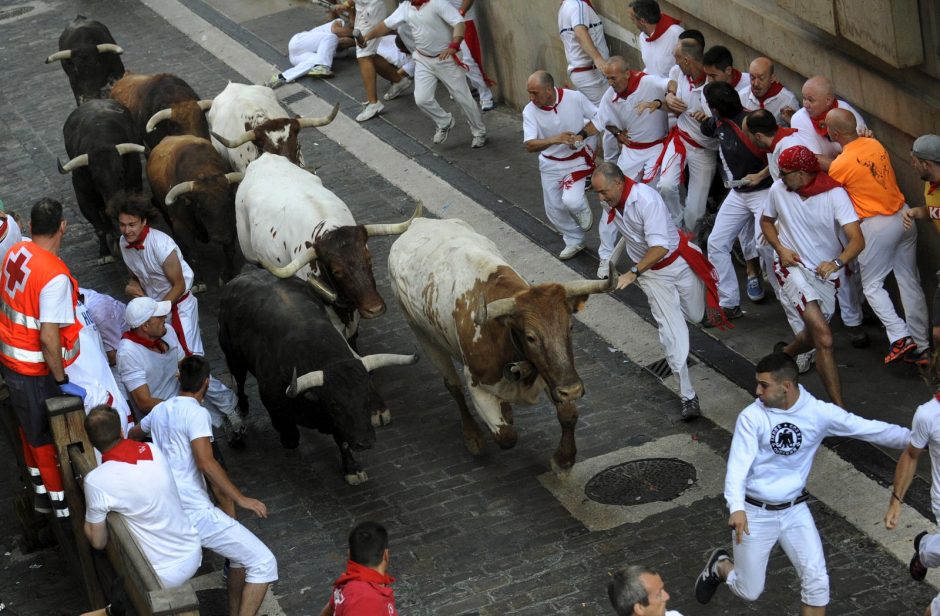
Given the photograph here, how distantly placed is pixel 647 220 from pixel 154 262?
4186 millimetres

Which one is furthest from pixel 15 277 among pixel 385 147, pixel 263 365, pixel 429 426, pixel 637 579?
pixel 385 147

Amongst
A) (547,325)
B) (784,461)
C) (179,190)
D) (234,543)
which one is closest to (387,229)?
(547,325)

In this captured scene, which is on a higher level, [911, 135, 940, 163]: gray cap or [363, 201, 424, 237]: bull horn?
[911, 135, 940, 163]: gray cap

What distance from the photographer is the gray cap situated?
10.3 meters

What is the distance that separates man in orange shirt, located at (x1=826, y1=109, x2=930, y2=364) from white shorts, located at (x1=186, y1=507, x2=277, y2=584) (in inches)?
206

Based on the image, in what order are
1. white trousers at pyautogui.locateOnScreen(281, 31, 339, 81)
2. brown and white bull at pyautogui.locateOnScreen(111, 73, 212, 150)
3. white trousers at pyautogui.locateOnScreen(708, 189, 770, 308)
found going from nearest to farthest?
white trousers at pyautogui.locateOnScreen(708, 189, 770, 308)
brown and white bull at pyautogui.locateOnScreen(111, 73, 212, 150)
white trousers at pyautogui.locateOnScreen(281, 31, 339, 81)

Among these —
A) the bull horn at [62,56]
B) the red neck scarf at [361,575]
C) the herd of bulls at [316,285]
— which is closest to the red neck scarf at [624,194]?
the herd of bulls at [316,285]

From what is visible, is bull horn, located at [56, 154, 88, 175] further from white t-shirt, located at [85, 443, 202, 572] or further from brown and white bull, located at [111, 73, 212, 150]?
white t-shirt, located at [85, 443, 202, 572]

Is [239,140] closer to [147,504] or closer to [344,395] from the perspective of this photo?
[344,395]

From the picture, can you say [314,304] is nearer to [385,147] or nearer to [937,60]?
[937,60]

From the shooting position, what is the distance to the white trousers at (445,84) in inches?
680

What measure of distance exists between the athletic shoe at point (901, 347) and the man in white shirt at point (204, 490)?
17.1 ft

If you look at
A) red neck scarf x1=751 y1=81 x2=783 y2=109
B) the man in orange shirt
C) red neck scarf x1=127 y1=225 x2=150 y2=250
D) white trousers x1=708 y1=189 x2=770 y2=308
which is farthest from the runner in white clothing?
red neck scarf x1=127 y1=225 x2=150 y2=250

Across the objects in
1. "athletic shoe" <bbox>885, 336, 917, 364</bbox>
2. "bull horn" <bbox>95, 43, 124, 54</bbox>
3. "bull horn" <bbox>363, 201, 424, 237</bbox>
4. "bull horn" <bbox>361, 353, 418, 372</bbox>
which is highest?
"bull horn" <bbox>363, 201, 424, 237</bbox>
